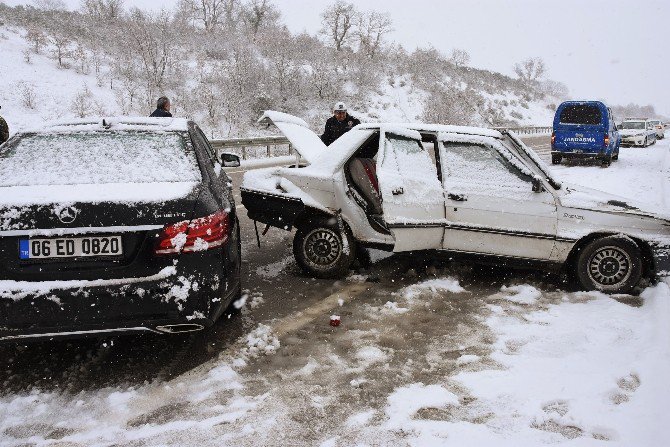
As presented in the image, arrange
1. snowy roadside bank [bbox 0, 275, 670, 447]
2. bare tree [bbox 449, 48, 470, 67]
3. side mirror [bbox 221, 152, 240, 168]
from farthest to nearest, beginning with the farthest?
bare tree [bbox 449, 48, 470, 67], side mirror [bbox 221, 152, 240, 168], snowy roadside bank [bbox 0, 275, 670, 447]

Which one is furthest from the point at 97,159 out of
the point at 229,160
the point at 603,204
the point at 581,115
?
the point at 581,115

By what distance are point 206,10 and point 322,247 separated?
58.9 metres

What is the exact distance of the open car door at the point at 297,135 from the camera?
5914 mm

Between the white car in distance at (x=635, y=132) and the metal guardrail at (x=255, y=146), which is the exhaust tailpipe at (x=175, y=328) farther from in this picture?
the white car in distance at (x=635, y=132)

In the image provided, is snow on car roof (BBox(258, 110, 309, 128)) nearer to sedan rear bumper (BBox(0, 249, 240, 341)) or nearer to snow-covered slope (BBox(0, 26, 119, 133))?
sedan rear bumper (BBox(0, 249, 240, 341))

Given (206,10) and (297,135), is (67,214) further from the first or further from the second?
(206,10)

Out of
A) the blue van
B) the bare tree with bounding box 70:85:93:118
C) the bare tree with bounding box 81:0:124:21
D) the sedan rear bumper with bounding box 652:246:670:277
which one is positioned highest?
the bare tree with bounding box 81:0:124:21

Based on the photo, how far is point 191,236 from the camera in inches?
122

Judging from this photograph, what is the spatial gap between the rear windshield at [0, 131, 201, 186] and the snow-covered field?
1350 mm

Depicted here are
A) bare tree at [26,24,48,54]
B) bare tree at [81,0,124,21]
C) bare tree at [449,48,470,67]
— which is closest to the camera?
bare tree at [26,24,48,54]

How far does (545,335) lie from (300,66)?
38999 millimetres

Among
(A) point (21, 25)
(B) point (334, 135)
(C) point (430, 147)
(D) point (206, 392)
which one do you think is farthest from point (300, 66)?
(D) point (206, 392)

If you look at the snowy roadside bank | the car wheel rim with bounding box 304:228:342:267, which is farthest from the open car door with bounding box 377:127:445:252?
the snowy roadside bank

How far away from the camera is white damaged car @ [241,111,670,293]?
484cm
